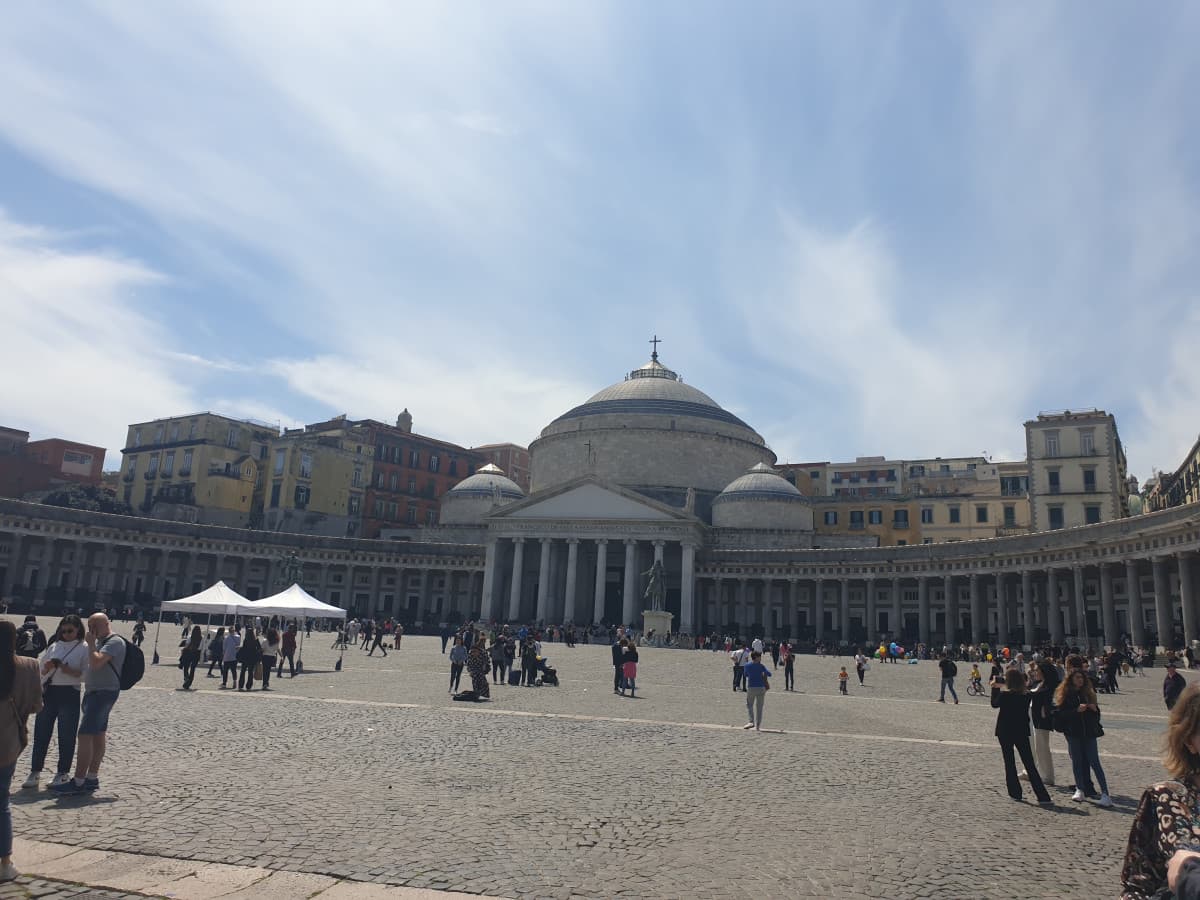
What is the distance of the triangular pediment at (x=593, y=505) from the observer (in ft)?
212

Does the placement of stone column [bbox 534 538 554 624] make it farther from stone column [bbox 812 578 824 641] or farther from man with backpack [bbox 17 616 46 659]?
man with backpack [bbox 17 616 46 659]

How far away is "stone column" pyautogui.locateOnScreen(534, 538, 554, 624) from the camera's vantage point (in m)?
64.4

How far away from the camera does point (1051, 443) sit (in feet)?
204

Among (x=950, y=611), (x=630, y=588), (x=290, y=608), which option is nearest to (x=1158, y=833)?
(x=290, y=608)

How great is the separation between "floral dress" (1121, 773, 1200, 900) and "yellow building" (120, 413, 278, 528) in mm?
79943

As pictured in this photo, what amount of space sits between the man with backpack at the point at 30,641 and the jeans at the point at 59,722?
6.83 ft

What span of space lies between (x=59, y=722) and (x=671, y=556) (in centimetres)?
5882

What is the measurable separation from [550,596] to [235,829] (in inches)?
2273

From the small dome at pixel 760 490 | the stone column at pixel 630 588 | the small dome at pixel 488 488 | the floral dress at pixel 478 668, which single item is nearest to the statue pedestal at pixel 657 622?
the stone column at pixel 630 588

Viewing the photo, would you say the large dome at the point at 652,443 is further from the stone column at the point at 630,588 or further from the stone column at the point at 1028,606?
the stone column at the point at 1028,606

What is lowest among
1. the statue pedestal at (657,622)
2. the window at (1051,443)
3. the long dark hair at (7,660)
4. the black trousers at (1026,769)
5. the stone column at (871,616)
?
the black trousers at (1026,769)

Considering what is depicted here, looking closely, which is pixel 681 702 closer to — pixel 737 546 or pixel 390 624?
pixel 390 624

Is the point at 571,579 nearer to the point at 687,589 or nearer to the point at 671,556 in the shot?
the point at 687,589

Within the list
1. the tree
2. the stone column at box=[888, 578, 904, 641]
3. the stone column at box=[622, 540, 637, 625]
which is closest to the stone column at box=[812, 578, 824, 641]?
the stone column at box=[888, 578, 904, 641]
